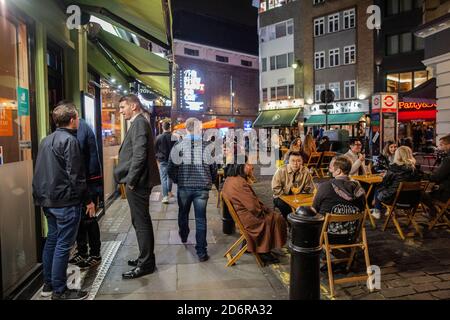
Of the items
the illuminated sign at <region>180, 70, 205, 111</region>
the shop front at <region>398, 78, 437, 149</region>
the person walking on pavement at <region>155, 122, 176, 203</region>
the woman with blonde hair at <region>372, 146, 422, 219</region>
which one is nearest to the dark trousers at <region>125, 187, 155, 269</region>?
the woman with blonde hair at <region>372, 146, 422, 219</region>

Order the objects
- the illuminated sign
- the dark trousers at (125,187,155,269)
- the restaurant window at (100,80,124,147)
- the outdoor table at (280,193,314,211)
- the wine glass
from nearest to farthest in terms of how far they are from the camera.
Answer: the dark trousers at (125,187,155,269) → the outdoor table at (280,193,314,211) → the wine glass → the restaurant window at (100,80,124,147) → the illuminated sign

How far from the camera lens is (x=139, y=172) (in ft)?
13.5

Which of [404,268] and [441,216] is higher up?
[441,216]

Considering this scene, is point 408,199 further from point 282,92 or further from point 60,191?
point 282,92

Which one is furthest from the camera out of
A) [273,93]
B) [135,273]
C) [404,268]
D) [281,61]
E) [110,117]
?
[273,93]

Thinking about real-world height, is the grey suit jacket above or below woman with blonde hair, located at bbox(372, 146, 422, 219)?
above

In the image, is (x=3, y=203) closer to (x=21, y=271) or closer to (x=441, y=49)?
(x=21, y=271)

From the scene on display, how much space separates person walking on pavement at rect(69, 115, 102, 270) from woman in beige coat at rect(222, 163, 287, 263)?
1.64m

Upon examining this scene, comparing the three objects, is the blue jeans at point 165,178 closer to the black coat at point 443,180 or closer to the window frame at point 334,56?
the black coat at point 443,180

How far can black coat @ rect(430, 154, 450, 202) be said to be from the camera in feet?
20.4

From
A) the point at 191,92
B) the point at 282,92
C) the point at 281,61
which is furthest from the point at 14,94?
the point at 281,61

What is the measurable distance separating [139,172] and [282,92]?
101 ft

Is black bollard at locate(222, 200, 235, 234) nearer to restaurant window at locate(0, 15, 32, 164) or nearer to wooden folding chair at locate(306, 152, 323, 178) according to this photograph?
restaurant window at locate(0, 15, 32, 164)

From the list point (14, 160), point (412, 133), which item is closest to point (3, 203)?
point (14, 160)
